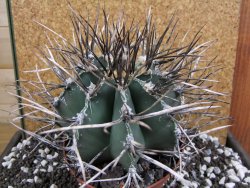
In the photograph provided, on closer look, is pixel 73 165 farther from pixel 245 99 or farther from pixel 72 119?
pixel 245 99

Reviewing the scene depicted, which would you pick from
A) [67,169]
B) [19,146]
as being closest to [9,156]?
[19,146]

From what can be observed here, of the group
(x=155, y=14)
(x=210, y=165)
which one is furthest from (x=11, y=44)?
(x=210, y=165)

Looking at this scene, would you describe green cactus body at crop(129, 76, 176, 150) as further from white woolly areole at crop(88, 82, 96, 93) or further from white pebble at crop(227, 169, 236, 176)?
white pebble at crop(227, 169, 236, 176)

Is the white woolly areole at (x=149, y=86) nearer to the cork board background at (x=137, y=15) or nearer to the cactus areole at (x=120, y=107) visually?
the cactus areole at (x=120, y=107)

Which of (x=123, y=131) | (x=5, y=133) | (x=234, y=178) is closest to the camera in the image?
(x=123, y=131)

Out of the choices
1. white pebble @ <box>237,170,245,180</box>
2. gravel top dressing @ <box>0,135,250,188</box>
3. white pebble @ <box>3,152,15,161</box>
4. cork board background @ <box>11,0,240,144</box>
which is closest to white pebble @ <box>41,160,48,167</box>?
gravel top dressing @ <box>0,135,250,188</box>

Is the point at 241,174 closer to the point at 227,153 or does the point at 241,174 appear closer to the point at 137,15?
the point at 227,153
